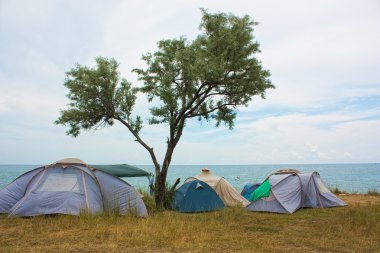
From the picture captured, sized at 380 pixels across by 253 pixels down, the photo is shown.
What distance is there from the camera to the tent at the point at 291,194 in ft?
47.2

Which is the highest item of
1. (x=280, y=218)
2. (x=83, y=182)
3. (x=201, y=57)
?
(x=201, y=57)

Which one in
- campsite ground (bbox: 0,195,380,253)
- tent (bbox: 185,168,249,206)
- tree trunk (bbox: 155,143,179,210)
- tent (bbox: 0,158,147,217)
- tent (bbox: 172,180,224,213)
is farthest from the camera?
tent (bbox: 185,168,249,206)

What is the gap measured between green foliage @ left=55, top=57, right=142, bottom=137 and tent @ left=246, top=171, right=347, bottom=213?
6.46m

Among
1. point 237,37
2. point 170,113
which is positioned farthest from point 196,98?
point 237,37

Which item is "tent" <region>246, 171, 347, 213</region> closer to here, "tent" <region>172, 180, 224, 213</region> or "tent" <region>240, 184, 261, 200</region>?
"tent" <region>172, 180, 224, 213</region>

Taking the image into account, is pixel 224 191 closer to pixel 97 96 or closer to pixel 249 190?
pixel 249 190

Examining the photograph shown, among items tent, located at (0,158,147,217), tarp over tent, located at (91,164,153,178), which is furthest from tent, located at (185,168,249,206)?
tent, located at (0,158,147,217)

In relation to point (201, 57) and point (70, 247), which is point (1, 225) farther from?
point (201, 57)

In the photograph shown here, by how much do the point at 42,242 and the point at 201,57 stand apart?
8.82 metres

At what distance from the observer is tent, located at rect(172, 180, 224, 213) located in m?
14.8

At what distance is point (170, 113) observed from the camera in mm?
16156

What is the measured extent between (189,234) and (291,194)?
712 centimetres

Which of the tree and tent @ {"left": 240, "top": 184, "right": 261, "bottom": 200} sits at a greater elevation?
the tree

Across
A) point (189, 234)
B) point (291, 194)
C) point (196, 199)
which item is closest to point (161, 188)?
point (196, 199)
